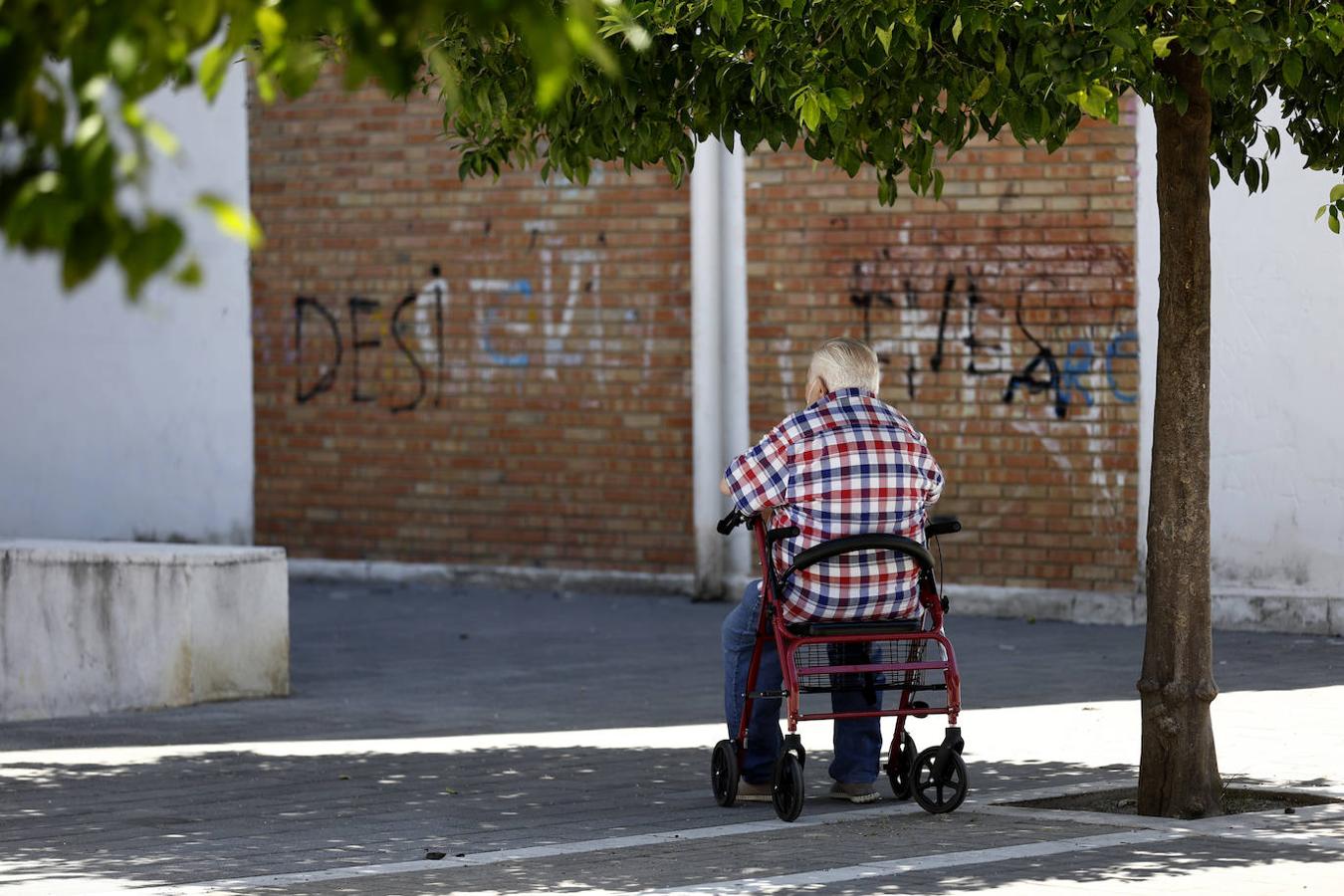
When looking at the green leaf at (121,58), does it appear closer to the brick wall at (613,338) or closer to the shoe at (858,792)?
the shoe at (858,792)

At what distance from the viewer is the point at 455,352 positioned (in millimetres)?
15617

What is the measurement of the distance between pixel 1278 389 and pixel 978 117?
5.79m

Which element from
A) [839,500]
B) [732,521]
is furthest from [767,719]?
[839,500]

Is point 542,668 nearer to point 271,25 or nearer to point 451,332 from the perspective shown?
point 451,332

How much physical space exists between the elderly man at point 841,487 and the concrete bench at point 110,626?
12.4ft

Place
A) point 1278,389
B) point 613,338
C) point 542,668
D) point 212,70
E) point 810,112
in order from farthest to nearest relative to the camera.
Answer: point 613,338 → point 1278,389 → point 542,668 → point 810,112 → point 212,70

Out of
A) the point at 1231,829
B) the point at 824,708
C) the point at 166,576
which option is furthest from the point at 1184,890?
the point at 166,576

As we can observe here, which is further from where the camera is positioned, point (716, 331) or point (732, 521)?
point (716, 331)

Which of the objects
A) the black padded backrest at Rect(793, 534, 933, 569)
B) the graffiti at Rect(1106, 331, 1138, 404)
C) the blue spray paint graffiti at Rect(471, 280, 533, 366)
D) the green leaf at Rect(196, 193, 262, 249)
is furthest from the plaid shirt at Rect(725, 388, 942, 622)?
the blue spray paint graffiti at Rect(471, 280, 533, 366)

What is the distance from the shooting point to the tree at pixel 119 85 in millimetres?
2598

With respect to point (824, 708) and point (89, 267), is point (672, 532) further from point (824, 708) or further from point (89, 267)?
point (89, 267)

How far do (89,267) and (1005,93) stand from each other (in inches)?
179

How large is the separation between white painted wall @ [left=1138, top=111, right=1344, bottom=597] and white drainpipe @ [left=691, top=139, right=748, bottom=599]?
115 inches

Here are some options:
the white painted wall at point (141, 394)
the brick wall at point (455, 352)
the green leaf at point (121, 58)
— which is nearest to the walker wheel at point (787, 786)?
the green leaf at point (121, 58)
